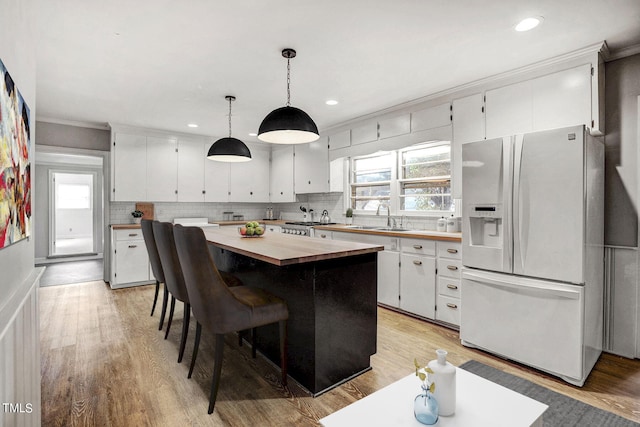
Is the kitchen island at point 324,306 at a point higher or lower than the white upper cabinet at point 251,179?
lower

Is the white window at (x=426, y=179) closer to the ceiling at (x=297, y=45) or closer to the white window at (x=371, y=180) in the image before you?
the white window at (x=371, y=180)

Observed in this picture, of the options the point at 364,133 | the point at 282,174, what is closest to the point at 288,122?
the point at 364,133

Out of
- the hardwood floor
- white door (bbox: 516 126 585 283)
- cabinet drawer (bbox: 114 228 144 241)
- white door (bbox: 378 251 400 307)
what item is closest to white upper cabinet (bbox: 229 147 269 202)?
cabinet drawer (bbox: 114 228 144 241)

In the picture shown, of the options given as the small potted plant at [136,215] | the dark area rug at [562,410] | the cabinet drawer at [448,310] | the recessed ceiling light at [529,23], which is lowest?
the dark area rug at [562,410]

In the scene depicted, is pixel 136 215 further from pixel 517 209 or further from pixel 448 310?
pixel 517 209

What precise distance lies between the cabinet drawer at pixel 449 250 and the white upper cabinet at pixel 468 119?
1.06m

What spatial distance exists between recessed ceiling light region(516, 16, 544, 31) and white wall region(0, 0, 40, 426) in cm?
271

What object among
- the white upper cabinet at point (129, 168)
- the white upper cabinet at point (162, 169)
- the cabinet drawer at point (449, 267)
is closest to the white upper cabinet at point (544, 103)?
the cabinet drawer at point (449, 267)

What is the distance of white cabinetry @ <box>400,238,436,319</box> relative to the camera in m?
3.33

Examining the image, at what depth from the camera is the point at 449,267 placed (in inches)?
125

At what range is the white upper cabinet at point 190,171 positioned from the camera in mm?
5449

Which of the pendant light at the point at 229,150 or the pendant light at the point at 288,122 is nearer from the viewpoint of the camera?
the pendant light at the point at 288,122

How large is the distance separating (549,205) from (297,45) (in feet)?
7.07

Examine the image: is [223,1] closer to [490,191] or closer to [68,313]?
[490,191]
